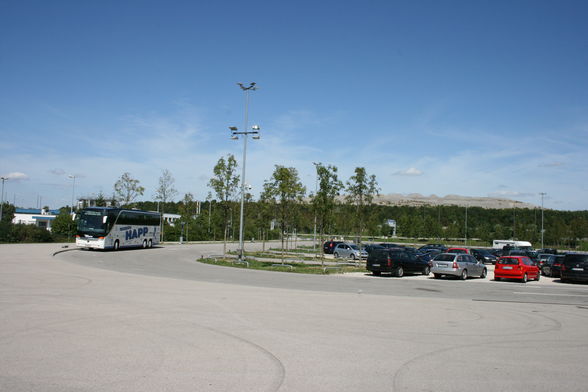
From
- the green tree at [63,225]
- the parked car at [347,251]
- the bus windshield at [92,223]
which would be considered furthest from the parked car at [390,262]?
the green tree at [63,225]

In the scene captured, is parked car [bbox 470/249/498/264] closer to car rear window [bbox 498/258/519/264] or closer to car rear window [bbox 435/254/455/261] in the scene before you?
car rear window [bbox 498/258/519/264]

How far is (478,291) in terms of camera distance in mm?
20453

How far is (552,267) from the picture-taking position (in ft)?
105

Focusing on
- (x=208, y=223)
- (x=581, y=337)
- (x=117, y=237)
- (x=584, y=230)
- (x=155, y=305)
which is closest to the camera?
(x=581, y=337)

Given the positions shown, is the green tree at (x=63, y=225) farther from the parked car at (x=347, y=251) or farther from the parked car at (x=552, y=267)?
the parked car at (x=552, y=267)

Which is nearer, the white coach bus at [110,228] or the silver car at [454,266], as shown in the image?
the silver car at [454,266]

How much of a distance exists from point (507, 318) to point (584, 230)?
3617 inches

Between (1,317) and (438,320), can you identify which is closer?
(1,317)

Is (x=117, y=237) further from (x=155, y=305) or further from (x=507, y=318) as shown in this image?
(x=507, y=318)

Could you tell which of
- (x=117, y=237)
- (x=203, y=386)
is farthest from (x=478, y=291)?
(x=117, y=237)

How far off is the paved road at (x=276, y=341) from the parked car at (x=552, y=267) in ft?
57.4

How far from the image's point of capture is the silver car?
87.8 feet

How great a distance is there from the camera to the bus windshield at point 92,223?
128ft

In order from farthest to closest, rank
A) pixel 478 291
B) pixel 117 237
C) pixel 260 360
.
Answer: pixel 117 237
pixel 478 291
pixel 260 360
